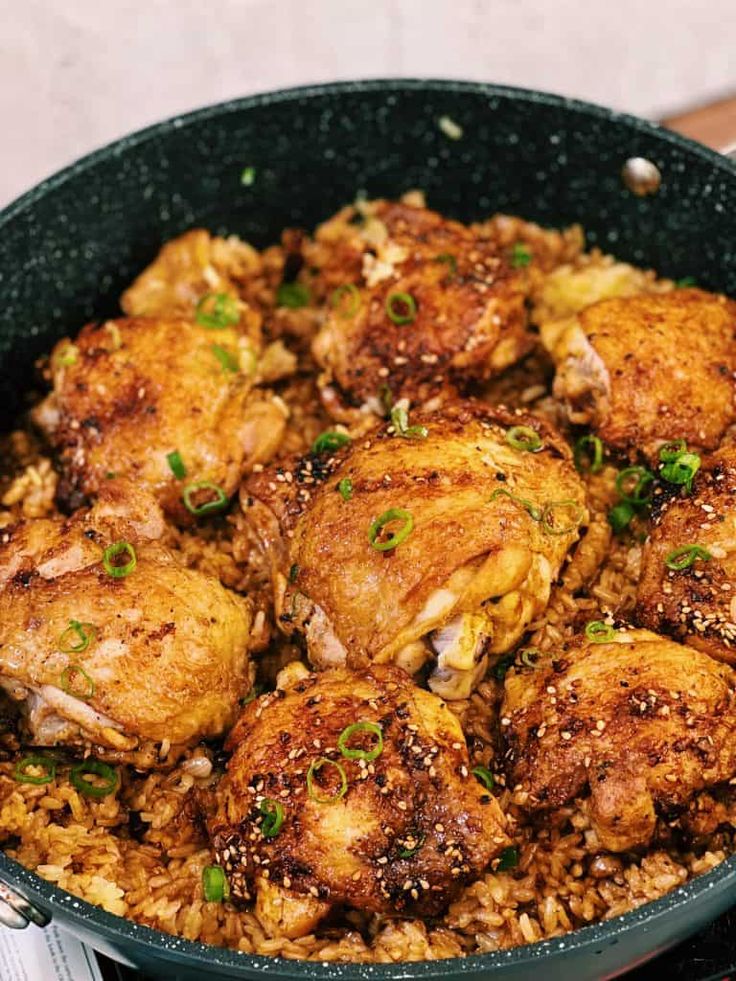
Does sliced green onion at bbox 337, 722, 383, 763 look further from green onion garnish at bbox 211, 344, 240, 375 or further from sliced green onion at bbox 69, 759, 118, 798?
green onion garnish at bbox 211, 344, 240, 375

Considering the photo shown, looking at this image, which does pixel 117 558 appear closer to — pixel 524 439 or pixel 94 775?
pixel 94 775

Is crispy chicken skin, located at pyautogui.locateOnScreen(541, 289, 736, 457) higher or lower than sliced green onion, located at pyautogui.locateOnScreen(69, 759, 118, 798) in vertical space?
higher

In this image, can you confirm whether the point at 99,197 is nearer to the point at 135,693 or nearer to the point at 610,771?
the point at 135,693

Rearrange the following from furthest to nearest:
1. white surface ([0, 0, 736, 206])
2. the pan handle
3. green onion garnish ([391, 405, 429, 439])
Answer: white surface ([0, 0, 736, 206])
green onion garnish ([391, 405, 429, 439])
the pan handle

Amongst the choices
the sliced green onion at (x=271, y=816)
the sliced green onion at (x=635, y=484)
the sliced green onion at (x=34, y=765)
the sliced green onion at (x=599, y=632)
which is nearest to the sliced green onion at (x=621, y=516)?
the sliced green onion at (x=635, y=484)

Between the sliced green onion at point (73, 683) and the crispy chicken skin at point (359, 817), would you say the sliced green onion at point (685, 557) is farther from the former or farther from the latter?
the sliced green onion at point (73, 683)

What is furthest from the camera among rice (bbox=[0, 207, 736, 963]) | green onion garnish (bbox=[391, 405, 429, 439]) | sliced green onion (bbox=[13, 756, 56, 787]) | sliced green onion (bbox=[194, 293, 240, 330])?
sliced green onion (bbox=[194, 293, 240, 330])

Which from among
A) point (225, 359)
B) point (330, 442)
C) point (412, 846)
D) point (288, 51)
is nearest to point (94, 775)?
point (412, 846)

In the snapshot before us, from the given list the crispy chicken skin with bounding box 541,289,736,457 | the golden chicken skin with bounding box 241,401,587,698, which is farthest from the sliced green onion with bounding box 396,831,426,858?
the crispy chicken skin with bounding box 541,289,736,457
